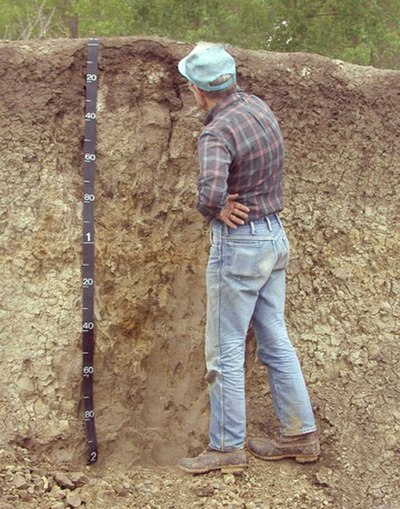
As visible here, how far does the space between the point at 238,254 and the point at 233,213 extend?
0.70ft

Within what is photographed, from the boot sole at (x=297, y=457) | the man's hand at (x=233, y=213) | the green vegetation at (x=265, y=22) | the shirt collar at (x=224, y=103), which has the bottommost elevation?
the boot sole at (x=297, y=457)

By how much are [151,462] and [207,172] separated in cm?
215

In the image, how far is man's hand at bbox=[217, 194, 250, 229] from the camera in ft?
13.3

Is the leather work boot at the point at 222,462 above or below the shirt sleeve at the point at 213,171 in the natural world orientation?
below

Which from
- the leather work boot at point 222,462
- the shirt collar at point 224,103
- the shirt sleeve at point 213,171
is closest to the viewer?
the shirt sleeve at point 213,171

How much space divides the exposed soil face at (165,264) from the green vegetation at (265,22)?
600cm

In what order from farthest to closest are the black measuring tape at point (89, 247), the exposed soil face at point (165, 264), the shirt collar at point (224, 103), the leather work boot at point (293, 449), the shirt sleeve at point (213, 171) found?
the black measuring tape at point (89, 247) < the exposed soil face at point (165, 264) < the leather work boot at point (293, 449) < the shirt collar at point (224, 103) < the shirt sleeve at point (213, 171)

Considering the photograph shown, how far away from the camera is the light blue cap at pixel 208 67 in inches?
154

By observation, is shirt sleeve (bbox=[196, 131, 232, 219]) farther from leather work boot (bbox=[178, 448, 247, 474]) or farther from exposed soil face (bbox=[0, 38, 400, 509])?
leather work boot (bbox=[178, 448, 247, 474])

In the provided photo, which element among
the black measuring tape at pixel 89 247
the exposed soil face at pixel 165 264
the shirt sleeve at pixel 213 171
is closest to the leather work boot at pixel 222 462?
the exposed soil face at pixel 165 264

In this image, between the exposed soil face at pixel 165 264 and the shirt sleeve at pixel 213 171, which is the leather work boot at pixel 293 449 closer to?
the exposed soil face at pixel 165 264

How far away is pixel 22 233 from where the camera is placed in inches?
191

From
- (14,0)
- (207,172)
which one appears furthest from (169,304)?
(14,0)

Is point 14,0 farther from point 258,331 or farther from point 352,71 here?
point 258,331
